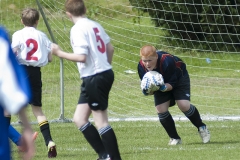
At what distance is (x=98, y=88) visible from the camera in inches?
229

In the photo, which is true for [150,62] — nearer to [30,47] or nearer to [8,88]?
[30,47]

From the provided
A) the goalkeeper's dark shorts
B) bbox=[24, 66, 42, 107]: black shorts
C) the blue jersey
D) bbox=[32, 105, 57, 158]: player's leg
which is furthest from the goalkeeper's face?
the blue jersey

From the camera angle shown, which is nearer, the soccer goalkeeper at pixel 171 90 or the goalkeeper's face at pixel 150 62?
the goalkeeper's face at pixel 150 62

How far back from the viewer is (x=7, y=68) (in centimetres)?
304

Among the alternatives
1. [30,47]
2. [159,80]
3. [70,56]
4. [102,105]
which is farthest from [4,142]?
[159,80]

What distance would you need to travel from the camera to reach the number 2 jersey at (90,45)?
582 cm

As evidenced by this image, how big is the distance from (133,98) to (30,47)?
5.14 meters

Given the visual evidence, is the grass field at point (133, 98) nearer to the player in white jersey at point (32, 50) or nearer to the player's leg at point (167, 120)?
the player's leg at point (167, 120)

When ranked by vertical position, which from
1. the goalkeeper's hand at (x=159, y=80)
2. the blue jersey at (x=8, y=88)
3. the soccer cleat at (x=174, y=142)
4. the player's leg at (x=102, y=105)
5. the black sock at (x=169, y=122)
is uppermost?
the blue jersey at (x=8, y=88)

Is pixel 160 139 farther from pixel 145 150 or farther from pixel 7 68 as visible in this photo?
pixel 7 68

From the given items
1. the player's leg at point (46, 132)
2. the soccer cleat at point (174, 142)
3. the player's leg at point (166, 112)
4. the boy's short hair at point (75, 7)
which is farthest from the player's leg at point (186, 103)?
the boy's short hair at point (75, 7)

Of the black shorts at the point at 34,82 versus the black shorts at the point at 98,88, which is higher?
the black shorts at the point at 98,88

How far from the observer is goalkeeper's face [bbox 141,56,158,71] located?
7.29 metres

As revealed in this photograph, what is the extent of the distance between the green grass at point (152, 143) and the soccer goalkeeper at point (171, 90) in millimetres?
219
